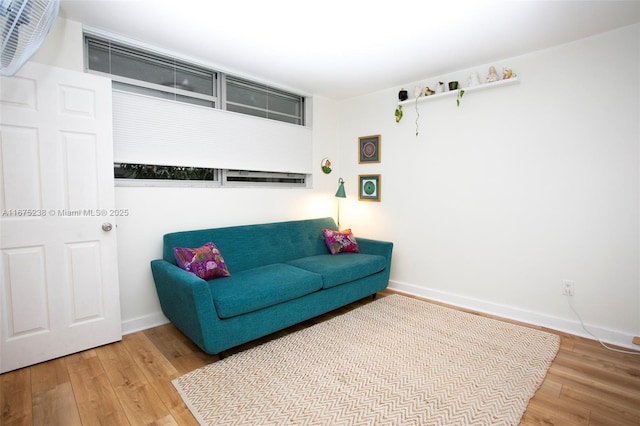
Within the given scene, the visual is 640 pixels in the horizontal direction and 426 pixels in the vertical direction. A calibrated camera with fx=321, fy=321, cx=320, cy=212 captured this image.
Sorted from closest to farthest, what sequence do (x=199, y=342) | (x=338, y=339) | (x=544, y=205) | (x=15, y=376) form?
(x=15, y=376) < (x=199, y=342) < (x=338, y=339) < (x=544, y=205)

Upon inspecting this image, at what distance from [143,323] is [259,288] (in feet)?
3.82

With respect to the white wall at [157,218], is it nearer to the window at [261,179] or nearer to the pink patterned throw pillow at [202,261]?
the window at [261,179]

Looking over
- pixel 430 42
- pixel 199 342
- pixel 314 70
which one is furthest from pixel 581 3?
pixel 199 342

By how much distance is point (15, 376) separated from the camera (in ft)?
6.50

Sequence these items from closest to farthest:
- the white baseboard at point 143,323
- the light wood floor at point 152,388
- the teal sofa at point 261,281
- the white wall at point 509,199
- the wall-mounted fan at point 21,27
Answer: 1. the wall-mounted fan at point 21,27
2. the light wood floor at point 152,388
3. the teal sofa at point 261,281
4. the white wall at point 509,199
5. the white baseboard at point 143,323

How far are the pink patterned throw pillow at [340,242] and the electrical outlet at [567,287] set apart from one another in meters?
1.86

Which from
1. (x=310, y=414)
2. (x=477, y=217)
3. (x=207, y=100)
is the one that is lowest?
(x=310, y=414)

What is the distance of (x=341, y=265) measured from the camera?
2998 millimetres

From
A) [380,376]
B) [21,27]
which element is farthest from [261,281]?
[21,27]

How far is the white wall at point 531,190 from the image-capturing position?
2.41 meters

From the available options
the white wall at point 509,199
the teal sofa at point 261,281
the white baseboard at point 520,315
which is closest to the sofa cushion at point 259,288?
the teal sofa at point 261,281

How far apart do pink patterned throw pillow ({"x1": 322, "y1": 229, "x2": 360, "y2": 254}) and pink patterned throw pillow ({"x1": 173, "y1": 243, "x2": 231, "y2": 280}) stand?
126 centimetres

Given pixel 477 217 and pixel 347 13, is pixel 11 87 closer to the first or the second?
pixel 347 13

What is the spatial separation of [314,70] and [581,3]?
205cm
